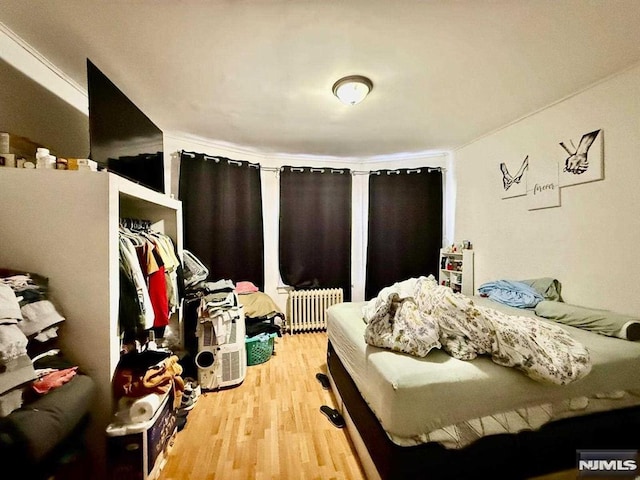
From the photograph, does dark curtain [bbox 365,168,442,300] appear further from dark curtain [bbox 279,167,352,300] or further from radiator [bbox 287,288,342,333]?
radiator [bbox 287,288,342,333]

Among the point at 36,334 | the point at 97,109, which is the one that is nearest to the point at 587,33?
the point at 97,109

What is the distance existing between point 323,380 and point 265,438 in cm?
77

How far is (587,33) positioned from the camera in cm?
150

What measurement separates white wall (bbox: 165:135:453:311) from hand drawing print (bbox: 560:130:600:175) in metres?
1.53

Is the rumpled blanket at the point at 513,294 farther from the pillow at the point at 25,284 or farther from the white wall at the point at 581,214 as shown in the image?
the pillow at the point at 25,284

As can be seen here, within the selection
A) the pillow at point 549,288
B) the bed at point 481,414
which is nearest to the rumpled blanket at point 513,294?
the pillow at point 549,288

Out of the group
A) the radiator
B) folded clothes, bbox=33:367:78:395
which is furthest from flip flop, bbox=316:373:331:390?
folded clothes, bbox=33:367:78:395

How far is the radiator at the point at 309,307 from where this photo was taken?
350 centimetres

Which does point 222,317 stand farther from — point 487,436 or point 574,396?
point 574,396

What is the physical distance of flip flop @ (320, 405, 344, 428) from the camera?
178 cm

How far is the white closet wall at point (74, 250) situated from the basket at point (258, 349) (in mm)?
1367

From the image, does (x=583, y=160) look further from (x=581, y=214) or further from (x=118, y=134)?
(x=118, y=134)

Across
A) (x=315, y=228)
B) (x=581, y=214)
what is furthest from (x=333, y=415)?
(x=581, y=214)

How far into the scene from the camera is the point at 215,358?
217cm
